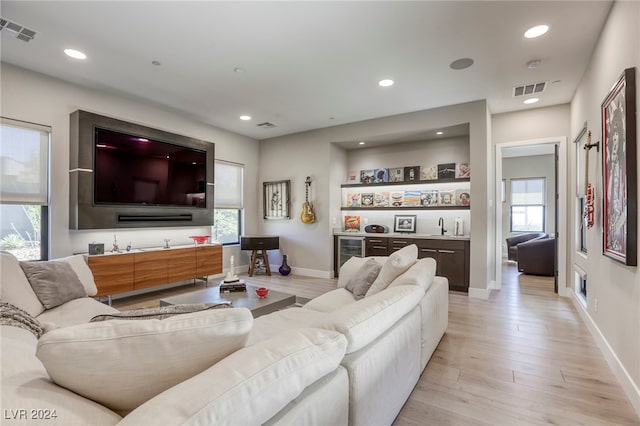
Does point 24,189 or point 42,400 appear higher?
→ point 24,189

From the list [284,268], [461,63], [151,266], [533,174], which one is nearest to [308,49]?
[461,63]

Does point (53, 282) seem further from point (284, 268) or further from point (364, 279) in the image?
point (284, 268)

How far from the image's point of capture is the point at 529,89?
409 centimetres

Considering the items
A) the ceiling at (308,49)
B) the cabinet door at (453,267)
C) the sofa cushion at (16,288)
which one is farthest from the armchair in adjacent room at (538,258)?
the sofa cushion at (16,288)

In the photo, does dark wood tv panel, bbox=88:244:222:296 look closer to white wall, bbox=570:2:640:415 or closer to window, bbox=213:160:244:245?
window, bbox=213:160:244:245

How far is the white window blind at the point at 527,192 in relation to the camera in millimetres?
8367

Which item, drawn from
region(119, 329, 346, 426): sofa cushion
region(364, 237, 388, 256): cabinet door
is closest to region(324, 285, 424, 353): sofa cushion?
region(119, 329, 346, 426): sofa cushion

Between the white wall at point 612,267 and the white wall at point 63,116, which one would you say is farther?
the white wall at point 63,116

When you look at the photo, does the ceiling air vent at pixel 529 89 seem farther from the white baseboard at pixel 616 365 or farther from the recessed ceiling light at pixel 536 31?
the white baseboard at pixel 616 365

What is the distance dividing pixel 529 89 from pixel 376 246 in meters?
3.19

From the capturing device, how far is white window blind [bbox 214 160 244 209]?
19.6ft

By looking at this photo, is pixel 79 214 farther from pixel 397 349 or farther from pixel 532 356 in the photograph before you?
pixel 532 356

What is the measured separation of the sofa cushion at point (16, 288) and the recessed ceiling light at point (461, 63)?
177 inches

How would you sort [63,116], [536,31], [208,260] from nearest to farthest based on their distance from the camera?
[536,31] < [63,116] < [208,260]
